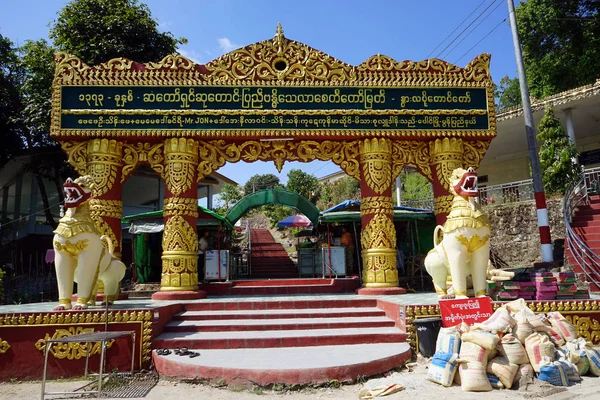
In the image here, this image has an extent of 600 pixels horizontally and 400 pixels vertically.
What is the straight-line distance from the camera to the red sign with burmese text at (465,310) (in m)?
5.20

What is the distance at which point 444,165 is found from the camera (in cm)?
784

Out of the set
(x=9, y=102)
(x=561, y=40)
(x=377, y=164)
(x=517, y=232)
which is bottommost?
(x=517, y=232)

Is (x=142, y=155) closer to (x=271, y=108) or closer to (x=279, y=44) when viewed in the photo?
(x=271, y=108)

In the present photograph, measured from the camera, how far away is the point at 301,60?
7961mm

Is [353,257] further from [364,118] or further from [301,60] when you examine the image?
[301,60]

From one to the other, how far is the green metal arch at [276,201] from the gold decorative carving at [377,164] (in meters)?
3.29

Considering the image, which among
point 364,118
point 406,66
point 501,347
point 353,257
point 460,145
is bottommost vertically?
point 501,347

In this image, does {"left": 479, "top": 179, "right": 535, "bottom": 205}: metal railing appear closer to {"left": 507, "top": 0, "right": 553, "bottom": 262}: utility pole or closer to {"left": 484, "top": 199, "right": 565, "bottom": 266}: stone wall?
{"left": 484, "top": 199, "right": 565, "bottom": 266}: stone wall

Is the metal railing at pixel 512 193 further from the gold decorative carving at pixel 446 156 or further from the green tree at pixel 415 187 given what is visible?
the green tree at pixel 415 187

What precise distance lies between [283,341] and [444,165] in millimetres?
4661

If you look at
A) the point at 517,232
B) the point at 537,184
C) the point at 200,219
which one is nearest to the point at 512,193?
the point at 517,232

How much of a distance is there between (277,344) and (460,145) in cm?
523

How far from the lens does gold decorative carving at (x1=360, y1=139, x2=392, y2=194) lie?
777 centimetres

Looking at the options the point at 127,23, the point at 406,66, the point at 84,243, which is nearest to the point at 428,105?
the point at 406,66
